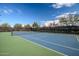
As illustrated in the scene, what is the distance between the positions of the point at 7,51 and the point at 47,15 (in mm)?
580

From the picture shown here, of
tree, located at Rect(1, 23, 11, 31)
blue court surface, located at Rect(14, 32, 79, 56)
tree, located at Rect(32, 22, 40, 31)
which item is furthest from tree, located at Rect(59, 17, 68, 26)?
tree, located at Rect(1, 23, 11, 31)

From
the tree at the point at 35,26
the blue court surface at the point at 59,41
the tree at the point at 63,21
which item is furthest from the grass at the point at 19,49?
the tree at the point at 63,21

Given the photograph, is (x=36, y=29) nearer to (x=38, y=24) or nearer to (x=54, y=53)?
(x=38, y=24)

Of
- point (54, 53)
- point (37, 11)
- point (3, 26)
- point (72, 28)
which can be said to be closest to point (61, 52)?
point (54, 53)

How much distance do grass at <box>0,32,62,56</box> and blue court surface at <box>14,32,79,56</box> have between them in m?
0.07

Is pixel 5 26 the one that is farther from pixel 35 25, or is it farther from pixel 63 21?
pixel 63 21

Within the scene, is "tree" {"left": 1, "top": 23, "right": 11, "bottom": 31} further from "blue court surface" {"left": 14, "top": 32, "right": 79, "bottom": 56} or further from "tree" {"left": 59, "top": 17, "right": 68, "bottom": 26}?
"tree" {"left": 59, "top": 17, "right": 68, "bottom": 26}

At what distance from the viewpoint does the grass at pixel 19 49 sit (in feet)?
9.60

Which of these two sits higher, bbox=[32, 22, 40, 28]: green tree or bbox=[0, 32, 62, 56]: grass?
bbox=[32, 22, 40, 28]: green tree

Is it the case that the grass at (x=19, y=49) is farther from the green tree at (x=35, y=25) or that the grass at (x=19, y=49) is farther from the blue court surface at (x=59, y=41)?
the green tree at (x=35, y=25)

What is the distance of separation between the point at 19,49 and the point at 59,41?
1.45 ft

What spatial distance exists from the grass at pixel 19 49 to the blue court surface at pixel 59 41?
7cm

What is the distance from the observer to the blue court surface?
2918 mm

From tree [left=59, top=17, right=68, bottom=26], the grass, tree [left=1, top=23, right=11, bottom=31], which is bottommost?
the grass
